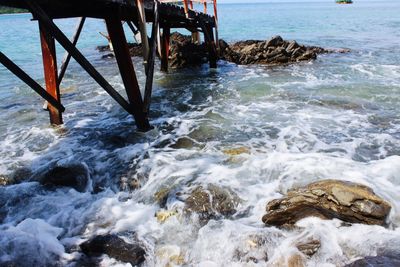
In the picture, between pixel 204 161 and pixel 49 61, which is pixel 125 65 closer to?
pixel 49 61

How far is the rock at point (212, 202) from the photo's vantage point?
4.62 m

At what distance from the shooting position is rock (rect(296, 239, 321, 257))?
12.1ft

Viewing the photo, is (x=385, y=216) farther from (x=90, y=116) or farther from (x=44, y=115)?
(x=44, y=115)

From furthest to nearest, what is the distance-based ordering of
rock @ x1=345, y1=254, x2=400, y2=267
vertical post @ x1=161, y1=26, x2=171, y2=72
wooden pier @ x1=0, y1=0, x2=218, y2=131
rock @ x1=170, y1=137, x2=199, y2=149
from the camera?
vertical post @ x1=161, y1=26, x2=171, y2=72 → rock @ x1=170, y1=137, x2=199, y2=149 → wooden pier @ x1=0, y1=0, x2=218, y2=131 → rock @ x1=345, y1=254, x2=400, y2=267

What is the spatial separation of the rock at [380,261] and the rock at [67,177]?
4098 millimetres

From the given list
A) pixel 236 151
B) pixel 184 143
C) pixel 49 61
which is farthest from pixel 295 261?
pixel 49 61

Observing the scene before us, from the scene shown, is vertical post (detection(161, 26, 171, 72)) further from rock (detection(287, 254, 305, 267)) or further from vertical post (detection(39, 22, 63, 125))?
rock (detection(287, 254, 305, 267))

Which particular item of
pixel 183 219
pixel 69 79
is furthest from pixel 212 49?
pixel 183 219

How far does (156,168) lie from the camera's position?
6020 millimetres

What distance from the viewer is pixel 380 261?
3.39m

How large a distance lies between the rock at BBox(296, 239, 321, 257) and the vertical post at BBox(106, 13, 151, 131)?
463 cm

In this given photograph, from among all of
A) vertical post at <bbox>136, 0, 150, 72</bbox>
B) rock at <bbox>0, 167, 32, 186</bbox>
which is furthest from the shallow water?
vertical post at <bbox>136, 0, 150, 72</bbox>

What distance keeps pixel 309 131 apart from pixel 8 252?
19.5 feet

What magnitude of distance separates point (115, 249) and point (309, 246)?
2.23 m
